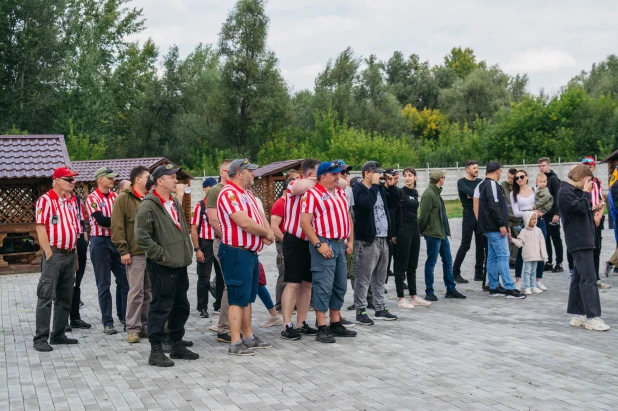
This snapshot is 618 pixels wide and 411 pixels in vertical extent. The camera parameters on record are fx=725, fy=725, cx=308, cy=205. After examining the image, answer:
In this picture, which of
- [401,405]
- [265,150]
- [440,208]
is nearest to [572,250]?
[440,208]

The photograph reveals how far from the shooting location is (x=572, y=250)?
8.32 meters

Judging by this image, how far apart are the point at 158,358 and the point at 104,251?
7.85 feet

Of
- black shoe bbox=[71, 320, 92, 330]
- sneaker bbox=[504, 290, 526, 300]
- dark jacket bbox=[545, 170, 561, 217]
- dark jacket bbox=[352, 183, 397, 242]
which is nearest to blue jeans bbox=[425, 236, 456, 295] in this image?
sneaker bbox=[504, 290, 526, 300]

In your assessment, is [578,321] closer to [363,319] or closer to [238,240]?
[363,319]

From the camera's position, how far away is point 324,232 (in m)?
7.91

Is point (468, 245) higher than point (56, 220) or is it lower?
lower

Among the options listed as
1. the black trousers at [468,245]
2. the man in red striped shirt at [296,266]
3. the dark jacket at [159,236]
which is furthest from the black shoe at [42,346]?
the black trousers at [468,245]

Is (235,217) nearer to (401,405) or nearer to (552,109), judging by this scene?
→ (401,405)

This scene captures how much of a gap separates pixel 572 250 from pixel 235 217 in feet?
13.0

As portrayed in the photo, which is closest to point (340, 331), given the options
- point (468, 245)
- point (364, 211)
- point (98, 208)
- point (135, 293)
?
point (364, 211)

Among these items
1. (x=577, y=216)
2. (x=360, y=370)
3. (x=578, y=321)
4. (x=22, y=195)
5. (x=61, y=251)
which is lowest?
(x=360, y=370)

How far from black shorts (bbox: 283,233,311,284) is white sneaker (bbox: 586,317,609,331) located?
125 inches

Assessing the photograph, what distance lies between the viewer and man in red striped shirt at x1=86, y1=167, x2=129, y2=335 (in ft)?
28.7

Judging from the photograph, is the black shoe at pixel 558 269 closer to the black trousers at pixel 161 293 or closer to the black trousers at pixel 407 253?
the black trousers at pixel 407 253
